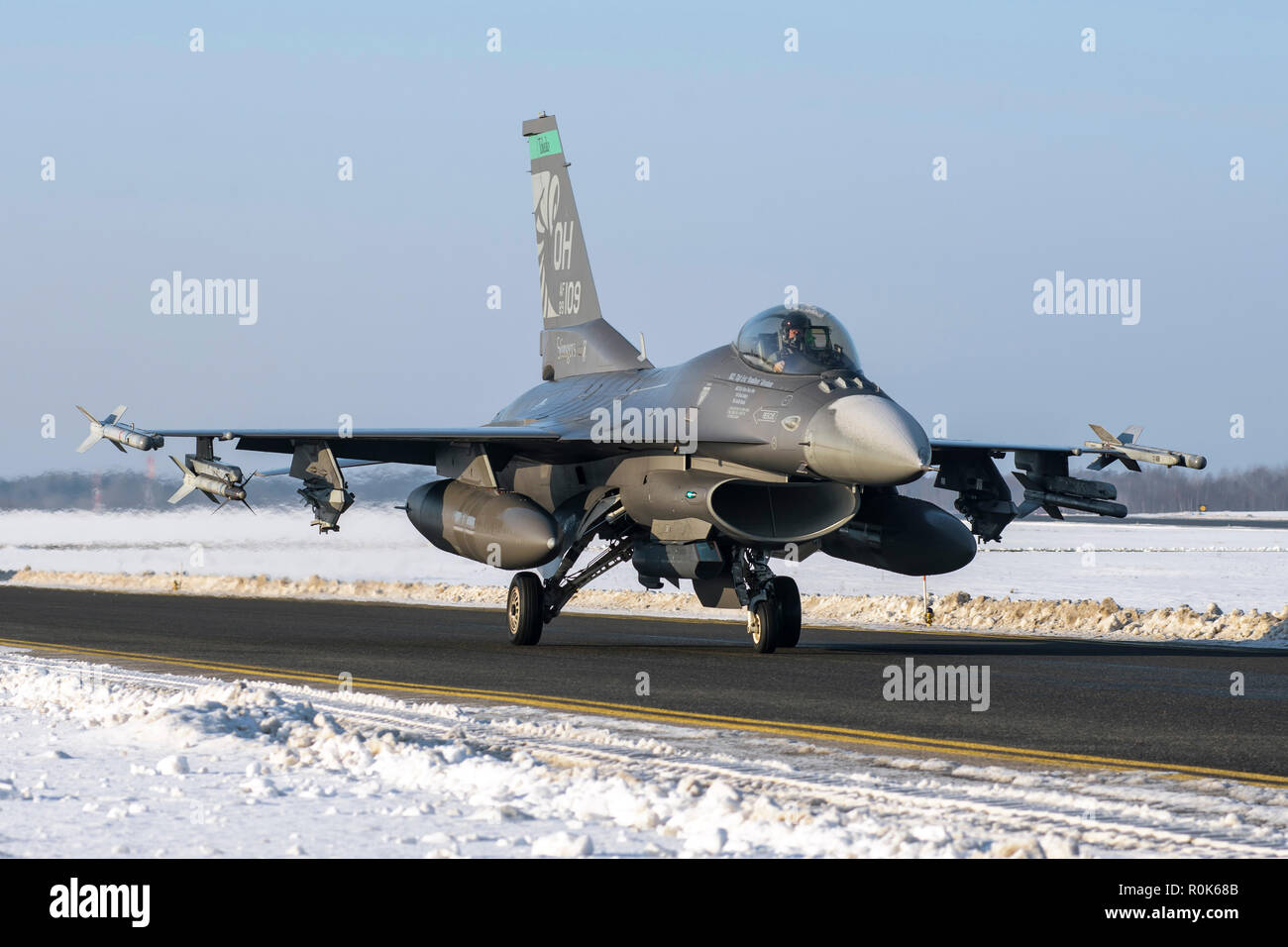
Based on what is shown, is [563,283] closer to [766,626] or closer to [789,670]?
[766,626]

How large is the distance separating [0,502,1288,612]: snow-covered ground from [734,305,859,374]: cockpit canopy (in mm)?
15283

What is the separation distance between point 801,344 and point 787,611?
3.64 metres

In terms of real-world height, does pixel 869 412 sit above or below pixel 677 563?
above

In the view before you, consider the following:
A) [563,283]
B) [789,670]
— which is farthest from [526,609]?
[563,283]

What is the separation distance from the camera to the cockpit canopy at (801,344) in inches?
714

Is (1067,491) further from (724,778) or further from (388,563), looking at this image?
(388,563)

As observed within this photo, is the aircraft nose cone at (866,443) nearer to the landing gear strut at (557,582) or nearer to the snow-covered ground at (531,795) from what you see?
the landing gear strut at (557,582)

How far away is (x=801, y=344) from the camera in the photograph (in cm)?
1823

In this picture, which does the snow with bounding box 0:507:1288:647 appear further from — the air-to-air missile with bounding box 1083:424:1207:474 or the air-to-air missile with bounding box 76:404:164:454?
the air-to-air missile with bounding box 76:404:164:454

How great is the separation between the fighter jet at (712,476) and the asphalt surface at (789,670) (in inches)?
48.4

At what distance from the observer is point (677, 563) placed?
19.6m

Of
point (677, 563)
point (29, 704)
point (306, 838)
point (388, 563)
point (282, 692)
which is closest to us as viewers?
point (306, 838)

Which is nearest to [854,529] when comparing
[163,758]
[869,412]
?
[869,412]
